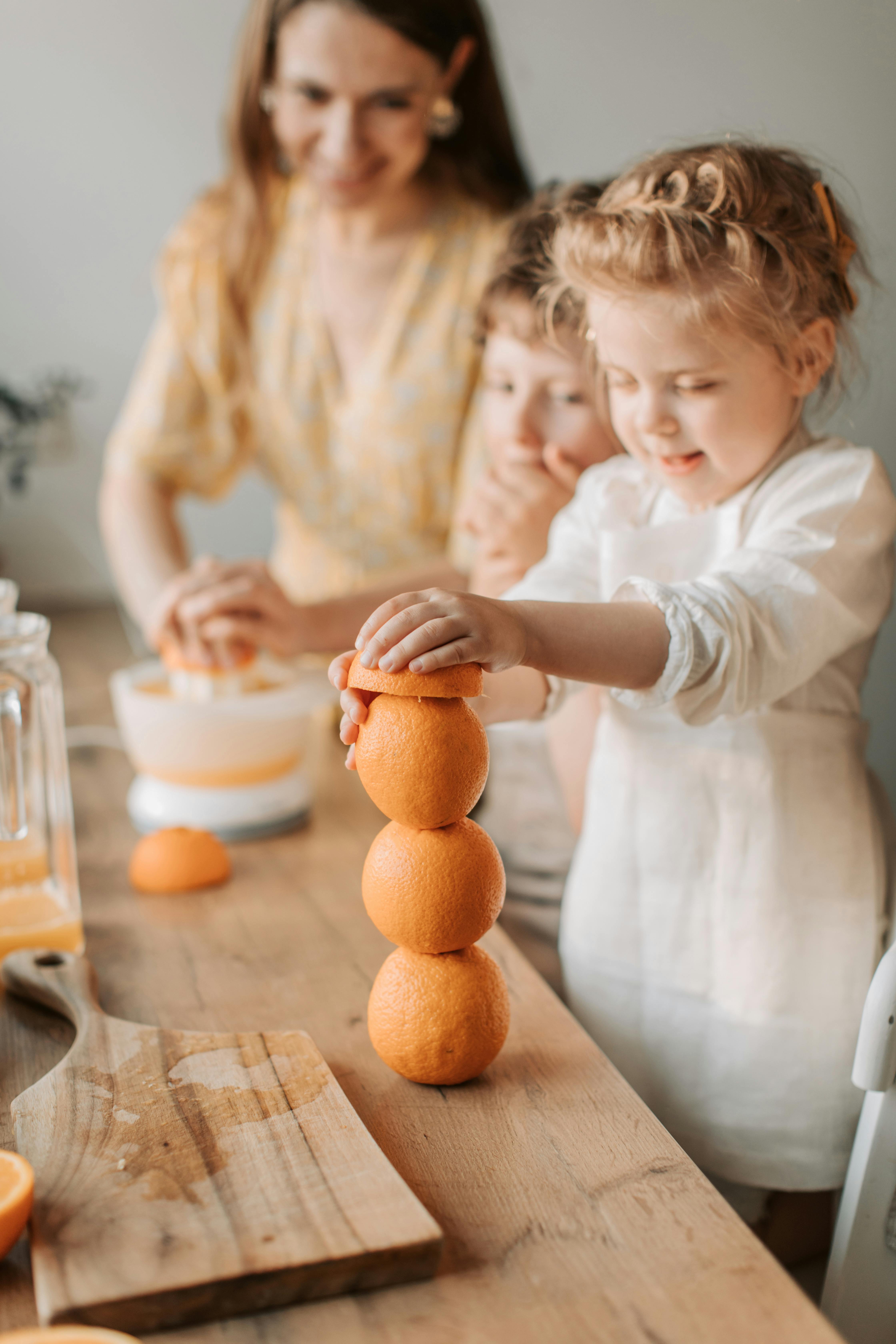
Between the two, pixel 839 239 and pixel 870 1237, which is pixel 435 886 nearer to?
pixel 870 1237

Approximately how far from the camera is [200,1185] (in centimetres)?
54

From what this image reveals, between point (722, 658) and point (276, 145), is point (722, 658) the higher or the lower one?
the lower one

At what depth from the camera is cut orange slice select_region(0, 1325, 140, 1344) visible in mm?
436

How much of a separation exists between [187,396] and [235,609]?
1.79 feet

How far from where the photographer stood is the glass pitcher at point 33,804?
828mm

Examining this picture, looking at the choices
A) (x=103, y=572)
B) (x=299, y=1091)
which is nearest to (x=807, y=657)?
(x=299, y=1091)

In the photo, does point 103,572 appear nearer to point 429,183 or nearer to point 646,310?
point 429,183

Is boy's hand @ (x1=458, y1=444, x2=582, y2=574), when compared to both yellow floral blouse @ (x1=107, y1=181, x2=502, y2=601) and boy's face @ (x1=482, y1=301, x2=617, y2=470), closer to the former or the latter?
boy's face @ (x1=482, y1=301, x2=617, y2=470)

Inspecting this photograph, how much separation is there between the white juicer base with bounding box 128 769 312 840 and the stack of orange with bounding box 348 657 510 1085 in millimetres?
455

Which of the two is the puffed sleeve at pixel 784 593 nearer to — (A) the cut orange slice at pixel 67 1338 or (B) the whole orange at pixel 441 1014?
(B) the whole orange at pixel 441 1014

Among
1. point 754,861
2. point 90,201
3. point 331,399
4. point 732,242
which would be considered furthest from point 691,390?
point 90,201

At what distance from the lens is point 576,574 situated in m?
0.88

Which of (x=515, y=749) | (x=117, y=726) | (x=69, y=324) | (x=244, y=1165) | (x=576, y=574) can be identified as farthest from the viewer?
(x=69, y=324)

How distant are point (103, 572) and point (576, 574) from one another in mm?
2490
